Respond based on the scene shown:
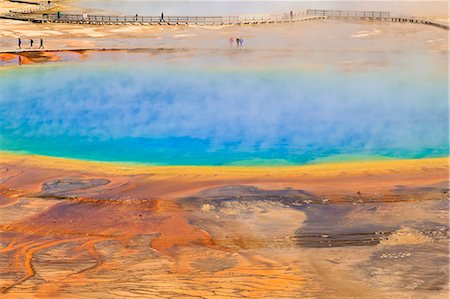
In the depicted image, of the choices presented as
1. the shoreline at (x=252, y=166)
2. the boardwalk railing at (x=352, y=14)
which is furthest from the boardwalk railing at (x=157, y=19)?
the shoreline at (x=252, y=166)

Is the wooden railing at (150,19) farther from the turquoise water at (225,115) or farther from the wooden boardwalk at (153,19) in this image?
the turquoise water at (225,115)

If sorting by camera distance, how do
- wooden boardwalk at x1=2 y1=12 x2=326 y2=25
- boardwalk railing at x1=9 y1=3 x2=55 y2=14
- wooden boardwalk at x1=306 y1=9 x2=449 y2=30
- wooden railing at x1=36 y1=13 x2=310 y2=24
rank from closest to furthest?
1. wooden boardwalk at x1=306 y1=9 x2=449 y2=30
2. wooden boardwalk at x1=2 y1=12 x2=326 y2=25
3. wooden railing at x1=36 y1=13 x2=310 y2=24
4. boardwalk railing at x1=9 y1=3 x2=55 y2=14

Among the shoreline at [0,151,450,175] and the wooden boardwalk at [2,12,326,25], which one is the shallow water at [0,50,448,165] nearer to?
the shoreline at [0,151,450,175]

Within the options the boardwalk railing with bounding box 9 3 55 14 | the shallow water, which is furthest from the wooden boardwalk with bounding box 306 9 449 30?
the boardwalk railing with bounding box 9 3 55 14

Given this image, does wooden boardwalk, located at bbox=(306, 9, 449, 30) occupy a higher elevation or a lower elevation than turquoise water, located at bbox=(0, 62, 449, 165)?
higher

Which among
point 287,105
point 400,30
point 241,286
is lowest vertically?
point 241,286

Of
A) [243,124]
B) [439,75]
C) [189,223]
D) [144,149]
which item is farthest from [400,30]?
[189,223]

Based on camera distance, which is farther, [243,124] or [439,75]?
[439,75]

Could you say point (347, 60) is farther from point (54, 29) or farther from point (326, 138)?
point (54, 29)
